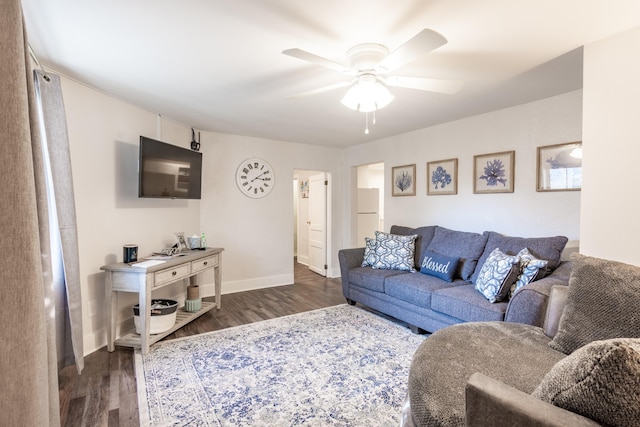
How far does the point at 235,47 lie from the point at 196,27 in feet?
0.87

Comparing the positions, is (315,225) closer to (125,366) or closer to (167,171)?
(167,171)

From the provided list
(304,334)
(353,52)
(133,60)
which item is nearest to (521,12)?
(353,52)

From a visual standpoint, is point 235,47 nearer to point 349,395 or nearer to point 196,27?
point 196,27

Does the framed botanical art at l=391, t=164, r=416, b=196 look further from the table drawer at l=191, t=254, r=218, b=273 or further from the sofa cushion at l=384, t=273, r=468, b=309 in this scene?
the table drawer at l=191, t=254, r=218, b=273

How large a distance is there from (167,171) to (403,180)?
297cm

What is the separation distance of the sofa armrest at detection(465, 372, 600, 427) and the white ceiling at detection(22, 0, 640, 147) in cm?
162

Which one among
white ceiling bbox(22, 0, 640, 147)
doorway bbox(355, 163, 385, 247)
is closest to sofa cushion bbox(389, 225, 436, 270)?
white ceiling bbox(22, 0, 640, 147)

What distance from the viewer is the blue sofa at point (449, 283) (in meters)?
2.15

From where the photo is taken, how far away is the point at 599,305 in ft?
4.74

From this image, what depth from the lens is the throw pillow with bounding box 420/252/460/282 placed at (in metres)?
3.10

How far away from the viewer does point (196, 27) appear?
5.62 ft

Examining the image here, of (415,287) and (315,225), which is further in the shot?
(315,225)

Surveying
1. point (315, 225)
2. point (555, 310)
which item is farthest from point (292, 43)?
point (315, 225)

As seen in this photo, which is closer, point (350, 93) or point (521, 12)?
point (521, 12)
